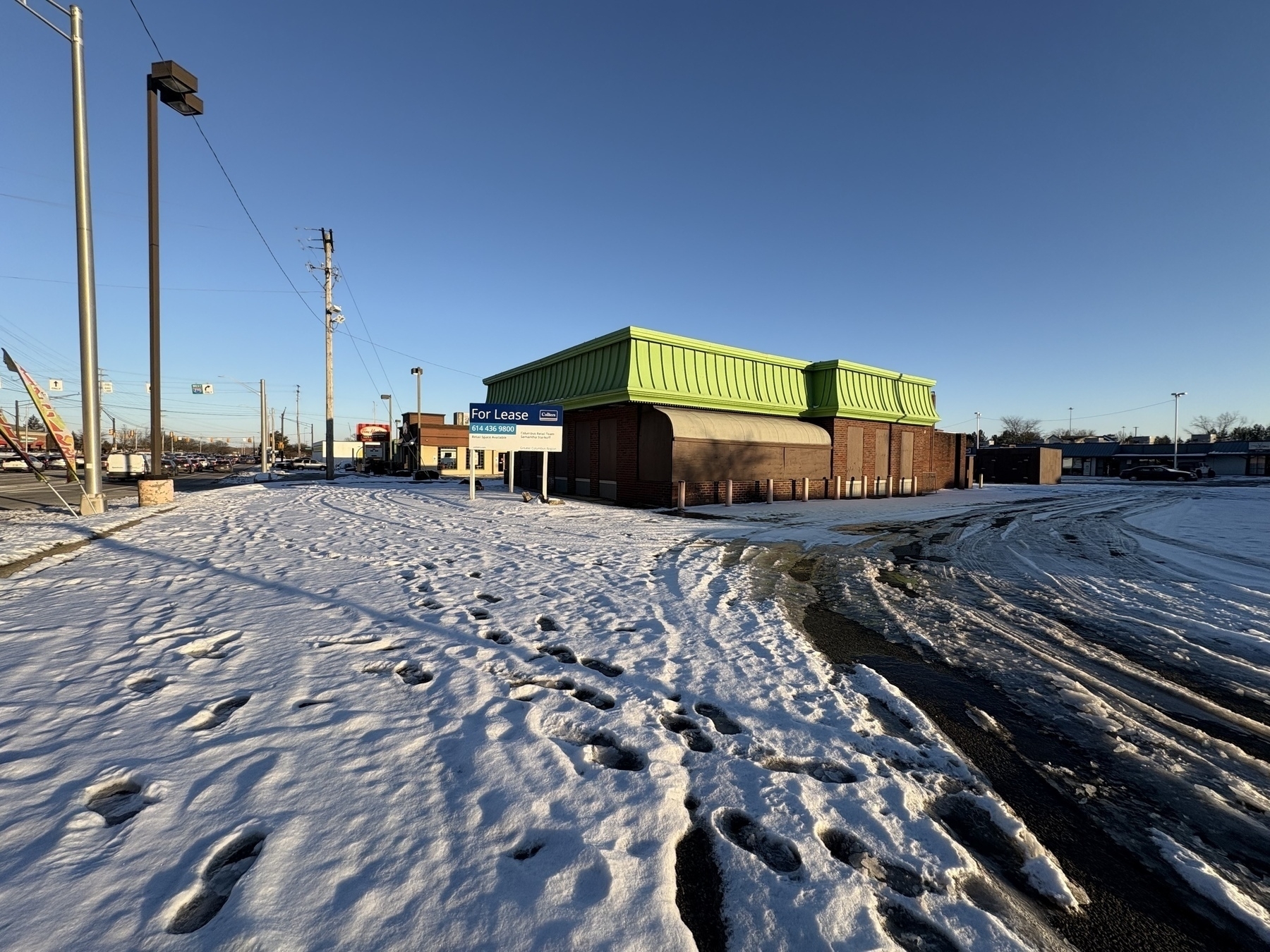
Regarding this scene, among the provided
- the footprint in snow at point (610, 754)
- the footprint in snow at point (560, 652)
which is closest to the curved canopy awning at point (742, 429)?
the footprint in snow at point (560, 652)

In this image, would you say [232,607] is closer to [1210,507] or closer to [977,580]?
[977,580]

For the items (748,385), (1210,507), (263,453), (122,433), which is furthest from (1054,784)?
(122,433)

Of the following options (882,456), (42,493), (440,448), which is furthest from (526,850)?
(440,448)

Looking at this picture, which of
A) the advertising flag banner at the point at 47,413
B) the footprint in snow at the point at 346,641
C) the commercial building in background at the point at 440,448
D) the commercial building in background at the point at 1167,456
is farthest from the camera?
the commercial building in background at the point at 1167,456

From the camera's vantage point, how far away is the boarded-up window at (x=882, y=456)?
2511 cm

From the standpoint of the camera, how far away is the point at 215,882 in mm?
2188

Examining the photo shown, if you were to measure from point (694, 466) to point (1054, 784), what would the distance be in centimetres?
1496

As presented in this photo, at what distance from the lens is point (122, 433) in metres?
125

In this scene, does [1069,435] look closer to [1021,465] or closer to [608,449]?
[1021,465]

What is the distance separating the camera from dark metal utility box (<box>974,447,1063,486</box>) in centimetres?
4503

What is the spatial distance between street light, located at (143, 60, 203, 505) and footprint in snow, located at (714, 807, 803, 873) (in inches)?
714

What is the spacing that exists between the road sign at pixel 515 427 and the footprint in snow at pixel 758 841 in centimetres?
1564

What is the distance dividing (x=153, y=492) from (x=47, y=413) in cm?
411

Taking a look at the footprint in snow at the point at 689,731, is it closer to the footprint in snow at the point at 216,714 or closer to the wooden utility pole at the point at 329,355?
the footprint in snow at the point at 216,714
